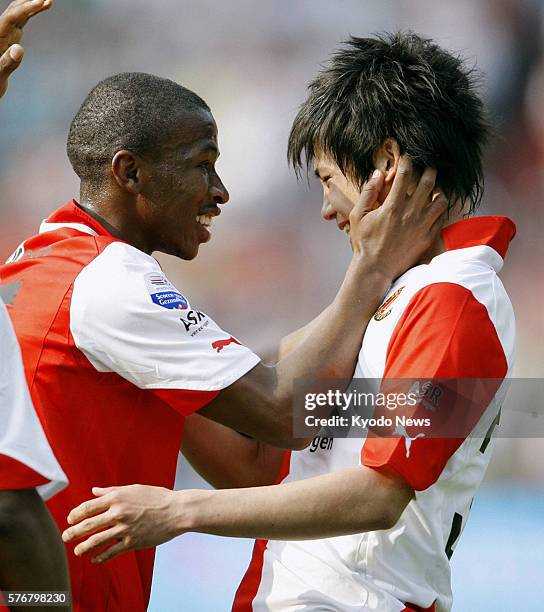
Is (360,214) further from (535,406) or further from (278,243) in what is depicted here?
(278,243)

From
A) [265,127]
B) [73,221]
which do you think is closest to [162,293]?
[73,221]

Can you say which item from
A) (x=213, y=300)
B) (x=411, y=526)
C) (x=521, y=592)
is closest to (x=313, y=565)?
(x=411, y=526)

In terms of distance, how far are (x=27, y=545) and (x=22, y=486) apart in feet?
0.31

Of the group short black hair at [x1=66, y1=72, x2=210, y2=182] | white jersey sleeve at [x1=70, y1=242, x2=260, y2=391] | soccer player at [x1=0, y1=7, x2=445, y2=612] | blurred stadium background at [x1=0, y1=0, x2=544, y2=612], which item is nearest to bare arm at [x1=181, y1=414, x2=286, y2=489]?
soccer player at [x1=0, y1=7, x2=445, y2=612]

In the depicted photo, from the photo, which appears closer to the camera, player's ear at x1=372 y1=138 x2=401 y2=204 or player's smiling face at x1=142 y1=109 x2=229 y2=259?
player's ear at x1=372 y1=138 x2=401 y2=204

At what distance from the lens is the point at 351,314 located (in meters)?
2.21

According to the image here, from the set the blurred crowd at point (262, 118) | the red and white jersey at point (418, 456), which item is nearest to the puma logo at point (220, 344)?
the red and white jersey at point (418, 456)

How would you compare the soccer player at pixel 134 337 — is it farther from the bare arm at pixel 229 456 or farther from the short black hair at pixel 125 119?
the bare arm at pixel 229 456

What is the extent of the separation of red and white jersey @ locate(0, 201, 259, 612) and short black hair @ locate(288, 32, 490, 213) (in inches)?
20.0

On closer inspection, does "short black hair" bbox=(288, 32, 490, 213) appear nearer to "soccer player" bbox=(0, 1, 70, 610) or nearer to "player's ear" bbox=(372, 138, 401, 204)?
"player's ear" bbox=(372, 138, 401, 204)

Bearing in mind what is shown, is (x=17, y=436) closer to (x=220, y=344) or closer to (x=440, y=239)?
(x=220, y=344)

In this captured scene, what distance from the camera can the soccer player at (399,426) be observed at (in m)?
1.87

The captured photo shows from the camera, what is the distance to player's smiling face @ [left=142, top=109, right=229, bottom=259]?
2422mm
